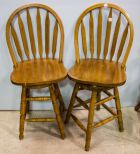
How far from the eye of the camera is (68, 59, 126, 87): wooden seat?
1442 mm

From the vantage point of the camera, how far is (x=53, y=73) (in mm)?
1545

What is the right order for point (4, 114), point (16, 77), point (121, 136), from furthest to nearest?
point (4, 114)
point (121, 136)
point (16, 77)

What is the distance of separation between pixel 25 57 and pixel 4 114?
531 millimetres

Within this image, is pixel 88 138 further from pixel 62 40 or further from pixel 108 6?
pixel 108 6

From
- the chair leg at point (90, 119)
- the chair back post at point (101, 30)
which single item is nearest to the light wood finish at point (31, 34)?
the chair back post at point (101, 30)

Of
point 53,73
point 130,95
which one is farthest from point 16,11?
point 130,95

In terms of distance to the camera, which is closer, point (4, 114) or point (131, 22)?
point (131, 22)

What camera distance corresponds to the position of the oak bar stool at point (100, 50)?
1.56 m

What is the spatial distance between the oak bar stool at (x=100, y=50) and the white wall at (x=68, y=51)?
7cm

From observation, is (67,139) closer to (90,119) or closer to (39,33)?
(90,119)

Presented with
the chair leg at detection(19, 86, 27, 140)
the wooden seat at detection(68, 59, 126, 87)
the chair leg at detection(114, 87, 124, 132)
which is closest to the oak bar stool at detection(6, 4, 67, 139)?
the chair leg at detection(19, 86, 27, 140)

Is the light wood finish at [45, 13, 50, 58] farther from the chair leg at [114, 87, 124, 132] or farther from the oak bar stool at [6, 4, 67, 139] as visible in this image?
the chair leg at [114, 87, 124, 132]

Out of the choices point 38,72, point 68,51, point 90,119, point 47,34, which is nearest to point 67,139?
point 90,119

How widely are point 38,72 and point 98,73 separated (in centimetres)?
39
